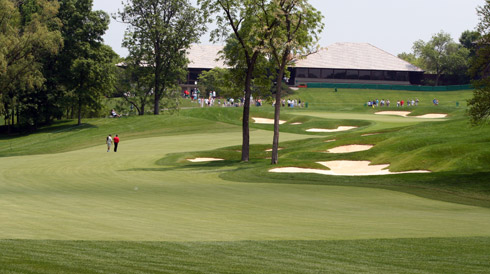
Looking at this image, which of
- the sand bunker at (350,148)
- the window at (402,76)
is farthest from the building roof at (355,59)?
the sand bunker at (350,148)

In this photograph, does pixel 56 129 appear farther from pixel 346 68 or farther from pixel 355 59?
pixel 355 59

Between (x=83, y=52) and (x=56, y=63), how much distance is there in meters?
6.63

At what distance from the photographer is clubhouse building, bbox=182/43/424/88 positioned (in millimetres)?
154500

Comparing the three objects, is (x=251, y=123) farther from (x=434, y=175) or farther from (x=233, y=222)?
(x=233, y=222)

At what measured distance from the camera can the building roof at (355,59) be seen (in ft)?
506

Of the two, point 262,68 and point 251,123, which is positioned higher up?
point 262,68

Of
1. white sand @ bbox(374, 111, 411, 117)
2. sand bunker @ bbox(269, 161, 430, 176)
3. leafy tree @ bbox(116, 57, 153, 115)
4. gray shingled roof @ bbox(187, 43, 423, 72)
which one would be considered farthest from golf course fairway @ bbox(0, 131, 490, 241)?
gray shingled roof @ bbox(187, 43, 423, 72)

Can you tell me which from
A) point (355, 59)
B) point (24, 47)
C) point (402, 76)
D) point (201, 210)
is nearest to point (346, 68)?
point (355, 59)

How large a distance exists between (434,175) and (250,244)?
22.2 meters

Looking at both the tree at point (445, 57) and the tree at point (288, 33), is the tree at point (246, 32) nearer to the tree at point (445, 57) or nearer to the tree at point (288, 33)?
the tree at point (288, 33)

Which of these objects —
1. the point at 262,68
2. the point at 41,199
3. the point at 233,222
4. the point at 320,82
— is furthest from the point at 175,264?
the point at 320,82

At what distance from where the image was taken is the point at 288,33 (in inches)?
1693

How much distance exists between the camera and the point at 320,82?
15638cm

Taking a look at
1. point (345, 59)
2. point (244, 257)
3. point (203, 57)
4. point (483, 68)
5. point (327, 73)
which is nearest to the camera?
point (244, 257)
